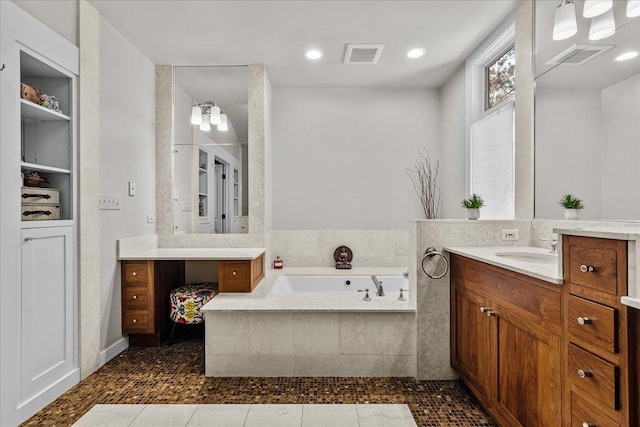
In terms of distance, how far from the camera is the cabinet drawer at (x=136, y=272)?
9.53 feet

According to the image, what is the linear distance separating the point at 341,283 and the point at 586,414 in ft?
8.33

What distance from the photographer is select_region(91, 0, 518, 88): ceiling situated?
2566 millimetres

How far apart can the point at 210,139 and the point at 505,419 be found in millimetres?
3240

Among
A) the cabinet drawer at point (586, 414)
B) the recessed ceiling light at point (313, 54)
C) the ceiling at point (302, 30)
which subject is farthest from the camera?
the recessed ceiling light at point (313, 54)

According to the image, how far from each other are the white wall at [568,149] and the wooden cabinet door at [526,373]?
2.58 feet

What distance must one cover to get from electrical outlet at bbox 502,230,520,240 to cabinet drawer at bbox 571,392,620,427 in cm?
126

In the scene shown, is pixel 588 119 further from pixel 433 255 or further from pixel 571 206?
pixel 433 255

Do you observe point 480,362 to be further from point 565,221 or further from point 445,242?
point 565,221

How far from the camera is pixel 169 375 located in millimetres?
2502

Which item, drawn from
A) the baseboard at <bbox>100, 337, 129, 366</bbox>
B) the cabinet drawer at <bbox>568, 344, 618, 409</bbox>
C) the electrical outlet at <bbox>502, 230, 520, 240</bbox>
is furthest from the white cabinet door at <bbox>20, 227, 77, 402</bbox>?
the electrical outlet at <bbox>502, 230, 520, 240</bbox>

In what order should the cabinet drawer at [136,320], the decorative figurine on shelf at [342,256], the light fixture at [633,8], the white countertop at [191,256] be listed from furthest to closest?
1. the decorative figurine on shelf at [342,256]
2. the cabinet drawer at [136,320]
3. the white countertop at [191,256]
4. the light fixture at [633,8]

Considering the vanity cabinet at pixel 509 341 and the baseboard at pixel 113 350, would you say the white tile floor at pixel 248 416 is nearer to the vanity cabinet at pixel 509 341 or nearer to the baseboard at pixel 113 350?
the vanity cabinet at pixel 509 341

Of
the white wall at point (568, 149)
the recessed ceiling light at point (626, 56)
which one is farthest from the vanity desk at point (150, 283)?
the recessed ceiling light at point (626, 56)

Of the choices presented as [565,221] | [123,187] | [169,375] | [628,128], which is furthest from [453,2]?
[169,375]
